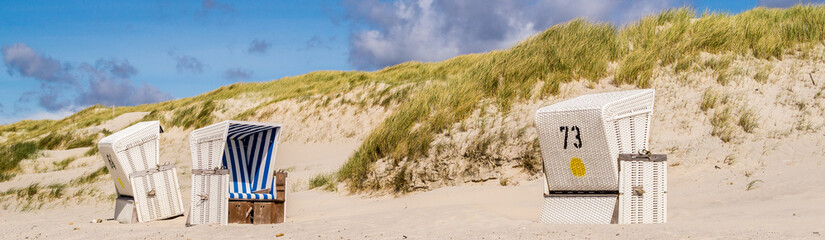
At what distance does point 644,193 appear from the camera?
26.5 feet

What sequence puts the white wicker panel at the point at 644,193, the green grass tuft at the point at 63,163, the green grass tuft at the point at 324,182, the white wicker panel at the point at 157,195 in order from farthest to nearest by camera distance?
the green grass tuft at the point at 63,163 < the green grass tuft at the point at 324,182 < the white wicker panel at the point at 157,195 < the white wicker panel at the point at 644,193

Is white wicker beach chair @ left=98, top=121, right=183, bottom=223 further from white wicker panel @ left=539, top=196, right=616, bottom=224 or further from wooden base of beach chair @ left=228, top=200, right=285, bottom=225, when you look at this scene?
white wicker panel @ left=539, top=196, right=616, bottom=224

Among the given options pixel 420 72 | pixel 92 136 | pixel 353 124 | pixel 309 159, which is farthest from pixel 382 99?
pixel 92 136

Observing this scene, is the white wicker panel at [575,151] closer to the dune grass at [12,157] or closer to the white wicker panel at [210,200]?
the white wicker panel at [210,200]

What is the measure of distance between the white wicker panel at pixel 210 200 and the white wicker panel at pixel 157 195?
1.13m

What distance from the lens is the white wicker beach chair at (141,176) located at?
429 inches

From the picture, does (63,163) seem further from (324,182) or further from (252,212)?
(252,212)

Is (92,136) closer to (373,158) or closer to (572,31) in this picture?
(373,158)

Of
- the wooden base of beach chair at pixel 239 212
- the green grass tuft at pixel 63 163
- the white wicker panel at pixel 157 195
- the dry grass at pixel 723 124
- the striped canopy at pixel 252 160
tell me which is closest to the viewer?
the wooden base of beach chair at pixel 239 212

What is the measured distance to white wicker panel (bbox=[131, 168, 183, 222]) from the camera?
11005mm

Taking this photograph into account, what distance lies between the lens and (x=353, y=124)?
70.1 ft

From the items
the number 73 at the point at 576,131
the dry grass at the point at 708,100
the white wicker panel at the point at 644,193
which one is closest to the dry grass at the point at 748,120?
the dry grass at the point at 708,100

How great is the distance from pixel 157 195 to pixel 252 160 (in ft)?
5.86

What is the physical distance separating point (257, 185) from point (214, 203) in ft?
3.06
